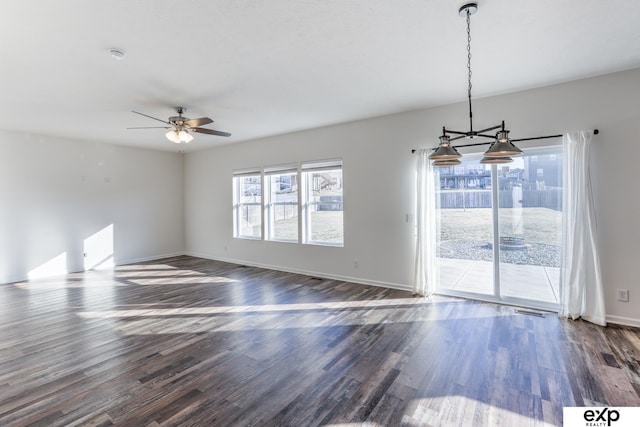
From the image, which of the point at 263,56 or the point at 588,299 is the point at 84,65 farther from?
the point at 588,299

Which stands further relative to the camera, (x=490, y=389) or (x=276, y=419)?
(x=490, y=389)

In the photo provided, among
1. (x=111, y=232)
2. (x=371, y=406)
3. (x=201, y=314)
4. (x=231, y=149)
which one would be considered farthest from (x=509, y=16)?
(x=111, y=232)

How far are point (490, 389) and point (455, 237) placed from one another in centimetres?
250

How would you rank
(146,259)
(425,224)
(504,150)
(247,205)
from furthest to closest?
(146,259), (247,205), (425,224), (504,150)

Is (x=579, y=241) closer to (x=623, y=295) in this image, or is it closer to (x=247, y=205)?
(x=623, y=295)

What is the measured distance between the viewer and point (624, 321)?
11.0 ft

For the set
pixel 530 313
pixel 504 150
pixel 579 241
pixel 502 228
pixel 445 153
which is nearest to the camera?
pixel 504 150

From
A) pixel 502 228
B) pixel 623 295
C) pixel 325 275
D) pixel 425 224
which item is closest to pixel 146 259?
pixel 325 275

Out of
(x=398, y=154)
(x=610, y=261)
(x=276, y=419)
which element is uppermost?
(x=398, y=154)

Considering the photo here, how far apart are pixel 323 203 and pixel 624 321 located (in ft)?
14.2

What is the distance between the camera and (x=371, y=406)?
2094mm

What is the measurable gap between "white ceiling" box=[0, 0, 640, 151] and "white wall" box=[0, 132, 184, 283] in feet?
5.52

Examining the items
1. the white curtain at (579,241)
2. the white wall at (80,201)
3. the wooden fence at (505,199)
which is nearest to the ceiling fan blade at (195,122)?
the wooden fence at (505,199)

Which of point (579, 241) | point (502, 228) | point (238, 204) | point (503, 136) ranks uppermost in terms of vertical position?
point (503, 136)
